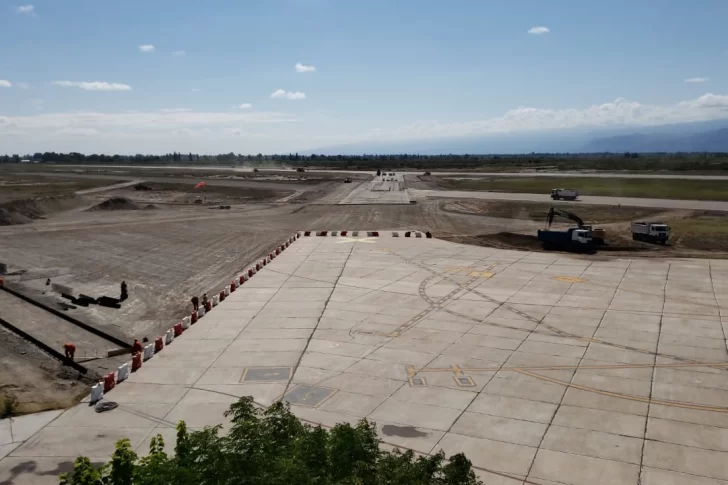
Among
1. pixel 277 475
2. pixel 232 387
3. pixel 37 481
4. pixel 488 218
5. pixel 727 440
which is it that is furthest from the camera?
pixel 488 218

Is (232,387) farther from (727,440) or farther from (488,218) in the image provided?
(488,218)

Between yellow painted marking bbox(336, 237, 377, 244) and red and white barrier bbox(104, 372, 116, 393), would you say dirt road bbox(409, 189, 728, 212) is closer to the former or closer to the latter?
yellow painted marking bbox(336, 237, 377, 244)

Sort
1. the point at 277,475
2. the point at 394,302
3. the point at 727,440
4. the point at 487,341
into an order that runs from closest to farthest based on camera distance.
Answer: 1. the point at 277,475
2. the point at 727,440
3. the point at 487,341
4. the point at 394,302

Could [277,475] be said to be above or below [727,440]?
above

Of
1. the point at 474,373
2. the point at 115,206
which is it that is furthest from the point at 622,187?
the point at 474,373

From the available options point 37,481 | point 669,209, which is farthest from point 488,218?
point 37,481

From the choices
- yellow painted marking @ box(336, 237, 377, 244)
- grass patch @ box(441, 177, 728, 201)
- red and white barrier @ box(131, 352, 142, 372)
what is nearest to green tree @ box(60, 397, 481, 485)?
red and white barrier @ box(131, 352, 142, 372)

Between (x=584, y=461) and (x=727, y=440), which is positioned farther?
(x=727, y=440)

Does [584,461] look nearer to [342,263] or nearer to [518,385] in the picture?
[518,385]
